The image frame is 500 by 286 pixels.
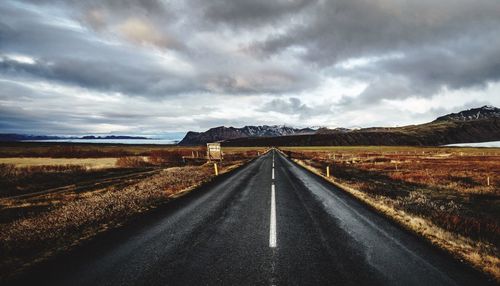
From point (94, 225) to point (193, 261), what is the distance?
4.69m

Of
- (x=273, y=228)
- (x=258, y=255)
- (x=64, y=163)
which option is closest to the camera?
(x=258, y=255)

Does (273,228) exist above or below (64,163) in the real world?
below

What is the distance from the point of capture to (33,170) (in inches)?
1149

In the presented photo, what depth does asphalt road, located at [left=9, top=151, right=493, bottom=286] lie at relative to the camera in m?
4.93

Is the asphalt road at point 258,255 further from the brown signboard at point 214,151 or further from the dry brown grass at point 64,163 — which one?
the brown signboard at point 214,151

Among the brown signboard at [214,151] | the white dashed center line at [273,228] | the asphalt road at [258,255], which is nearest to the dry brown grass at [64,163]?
the brown signboard at [214,151]

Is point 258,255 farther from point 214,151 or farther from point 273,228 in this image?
point 214,151

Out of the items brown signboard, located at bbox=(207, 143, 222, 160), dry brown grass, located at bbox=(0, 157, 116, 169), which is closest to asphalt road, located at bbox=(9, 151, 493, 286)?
dry brown grass, located at bbox=(0, 157, 116, 169)

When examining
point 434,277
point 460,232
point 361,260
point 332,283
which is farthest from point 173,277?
point 460,232

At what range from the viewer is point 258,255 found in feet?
19.4

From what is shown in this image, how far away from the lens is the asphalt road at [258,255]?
4926 millimetres

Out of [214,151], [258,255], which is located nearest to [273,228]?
[258,255]

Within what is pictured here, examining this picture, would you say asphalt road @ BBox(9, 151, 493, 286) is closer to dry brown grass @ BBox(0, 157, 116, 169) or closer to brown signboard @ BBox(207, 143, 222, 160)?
dry brown grass @ BBox(0, 157, 116, 169)

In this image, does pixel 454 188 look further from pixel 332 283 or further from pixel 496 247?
pixel 332 283
